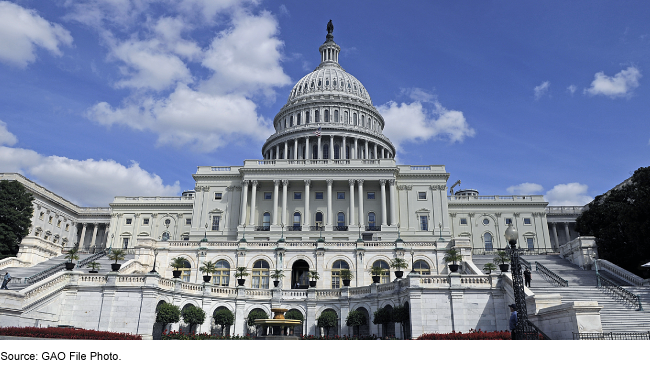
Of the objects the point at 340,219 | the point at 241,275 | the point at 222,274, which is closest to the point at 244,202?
the point at 340,219

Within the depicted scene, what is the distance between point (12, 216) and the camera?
6184 cm

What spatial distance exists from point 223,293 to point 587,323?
24.4 m

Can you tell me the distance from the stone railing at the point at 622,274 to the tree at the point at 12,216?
208 ft

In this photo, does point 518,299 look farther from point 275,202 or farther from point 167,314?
point 275,202

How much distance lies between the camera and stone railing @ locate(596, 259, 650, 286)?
1385 inches

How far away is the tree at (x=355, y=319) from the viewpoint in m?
34.3

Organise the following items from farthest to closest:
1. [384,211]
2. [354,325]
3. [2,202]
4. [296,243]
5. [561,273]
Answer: [384,211] < [2,202] < [296,243] < [561,273] < [354,325]

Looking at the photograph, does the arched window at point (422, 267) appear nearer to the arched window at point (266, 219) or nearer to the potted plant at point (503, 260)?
the potted plant at point (503, 260)

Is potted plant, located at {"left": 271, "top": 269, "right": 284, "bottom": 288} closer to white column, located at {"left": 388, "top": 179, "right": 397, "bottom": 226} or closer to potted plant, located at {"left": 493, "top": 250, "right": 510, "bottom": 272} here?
potted plant, located at {"left": 493, "top": 250, "right": 510, "bottom": 272}

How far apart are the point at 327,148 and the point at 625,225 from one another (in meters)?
61.9

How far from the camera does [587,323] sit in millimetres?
22266
